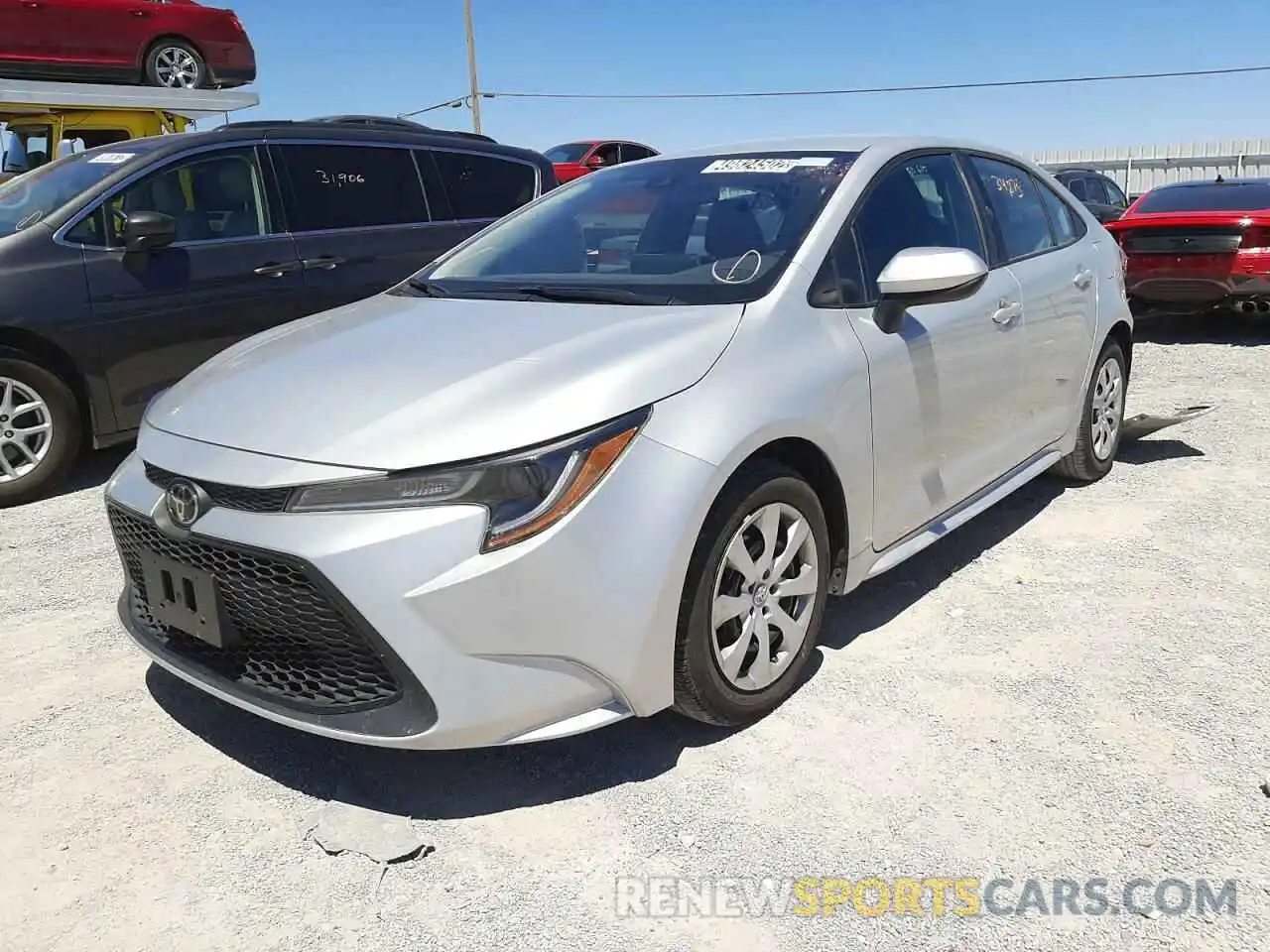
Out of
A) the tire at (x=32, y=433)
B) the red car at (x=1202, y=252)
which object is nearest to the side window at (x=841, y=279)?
the tire at (x=32, y=433)

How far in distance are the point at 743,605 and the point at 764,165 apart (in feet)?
5.01

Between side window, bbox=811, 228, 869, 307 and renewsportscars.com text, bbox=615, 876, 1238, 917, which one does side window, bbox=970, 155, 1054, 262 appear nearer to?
side window, bbox=811, 228, 869, 307

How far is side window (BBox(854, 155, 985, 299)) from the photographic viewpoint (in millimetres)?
3205

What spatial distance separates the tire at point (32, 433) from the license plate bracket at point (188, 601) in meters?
2.73

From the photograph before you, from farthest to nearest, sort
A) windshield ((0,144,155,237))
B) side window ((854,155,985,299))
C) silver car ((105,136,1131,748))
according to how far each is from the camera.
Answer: windshield ((0,144,155,237)), side window ((854,155,985,299)), silver car ((105,136,1131,748))

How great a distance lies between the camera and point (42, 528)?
459 cm

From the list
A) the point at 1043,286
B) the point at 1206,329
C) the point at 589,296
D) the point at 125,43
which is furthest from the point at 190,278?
the point at 1206,329

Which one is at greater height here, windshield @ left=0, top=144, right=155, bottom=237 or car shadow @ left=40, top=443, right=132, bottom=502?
windshield @ left=0, top=144, right=155, bottom=237

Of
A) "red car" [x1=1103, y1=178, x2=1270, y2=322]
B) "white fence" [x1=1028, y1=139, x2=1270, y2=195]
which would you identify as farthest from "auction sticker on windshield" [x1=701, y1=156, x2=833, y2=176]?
"white fence" [x1=1028, y1=139, x2=1270, y2=195]

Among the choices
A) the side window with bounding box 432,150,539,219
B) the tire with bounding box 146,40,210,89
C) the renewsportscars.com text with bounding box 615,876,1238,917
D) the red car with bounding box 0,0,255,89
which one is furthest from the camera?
the tire with bounding box 146,40,210,89

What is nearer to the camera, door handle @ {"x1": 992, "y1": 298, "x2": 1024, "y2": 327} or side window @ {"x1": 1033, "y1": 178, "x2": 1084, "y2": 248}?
door handle @ {"x1": 992, "y1": 298, "x2": 1024, "y2": 327}

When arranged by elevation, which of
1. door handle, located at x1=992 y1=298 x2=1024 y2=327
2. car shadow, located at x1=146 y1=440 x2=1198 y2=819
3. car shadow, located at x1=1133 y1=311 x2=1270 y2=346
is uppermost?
door handle, located at x1=992 y1=298 x2=1024 y2=327

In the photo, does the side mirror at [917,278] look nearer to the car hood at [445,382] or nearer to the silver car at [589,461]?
the silver car at [589,461]

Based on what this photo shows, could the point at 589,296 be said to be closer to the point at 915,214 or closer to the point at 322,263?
the point at 915,214
